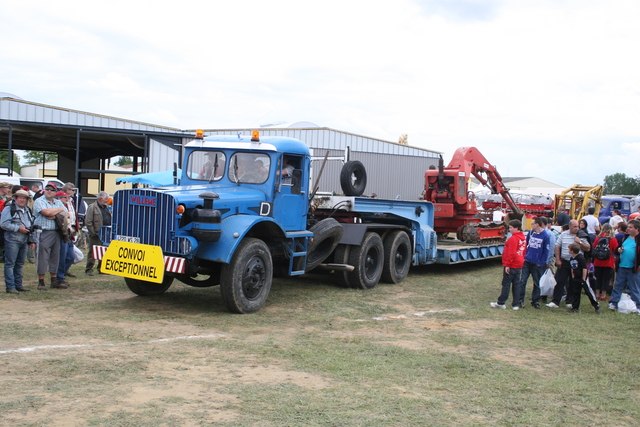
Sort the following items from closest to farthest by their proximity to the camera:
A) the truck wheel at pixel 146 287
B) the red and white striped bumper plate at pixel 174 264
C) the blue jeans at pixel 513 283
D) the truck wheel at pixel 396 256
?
the red and white striped bumper plate at pixel 174 264 < the truck wheel at pixel 146 287 < the blue jeans at pixel 513 283 < the truck wheel at pixel 396 256

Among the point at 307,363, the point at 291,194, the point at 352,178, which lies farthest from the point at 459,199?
the point at 307,363

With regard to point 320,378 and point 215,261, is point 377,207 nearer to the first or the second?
point 215,261

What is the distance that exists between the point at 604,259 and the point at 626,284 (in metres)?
0.54

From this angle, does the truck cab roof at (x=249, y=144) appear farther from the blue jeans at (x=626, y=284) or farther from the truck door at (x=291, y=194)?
the blue jeans at (x=626, y=284)

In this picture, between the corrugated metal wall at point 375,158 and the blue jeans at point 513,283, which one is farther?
the corrugated metal wall at point 375,158

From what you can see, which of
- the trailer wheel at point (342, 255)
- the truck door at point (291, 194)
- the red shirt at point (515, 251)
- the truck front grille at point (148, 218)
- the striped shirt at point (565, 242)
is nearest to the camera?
the truck front grille at point (148, 218)

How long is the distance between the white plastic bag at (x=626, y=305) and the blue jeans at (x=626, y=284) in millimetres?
93

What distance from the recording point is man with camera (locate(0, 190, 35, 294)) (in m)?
9.06

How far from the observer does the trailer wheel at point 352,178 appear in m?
11.6

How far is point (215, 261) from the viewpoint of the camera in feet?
26.9

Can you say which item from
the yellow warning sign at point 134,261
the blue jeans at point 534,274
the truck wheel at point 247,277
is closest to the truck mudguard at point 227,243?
the truck wheel at point 247,277

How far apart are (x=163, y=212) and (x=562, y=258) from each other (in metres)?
6.41

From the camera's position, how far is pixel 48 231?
955 centimetres

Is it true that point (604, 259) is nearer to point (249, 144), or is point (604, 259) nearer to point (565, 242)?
point (565, 242)
